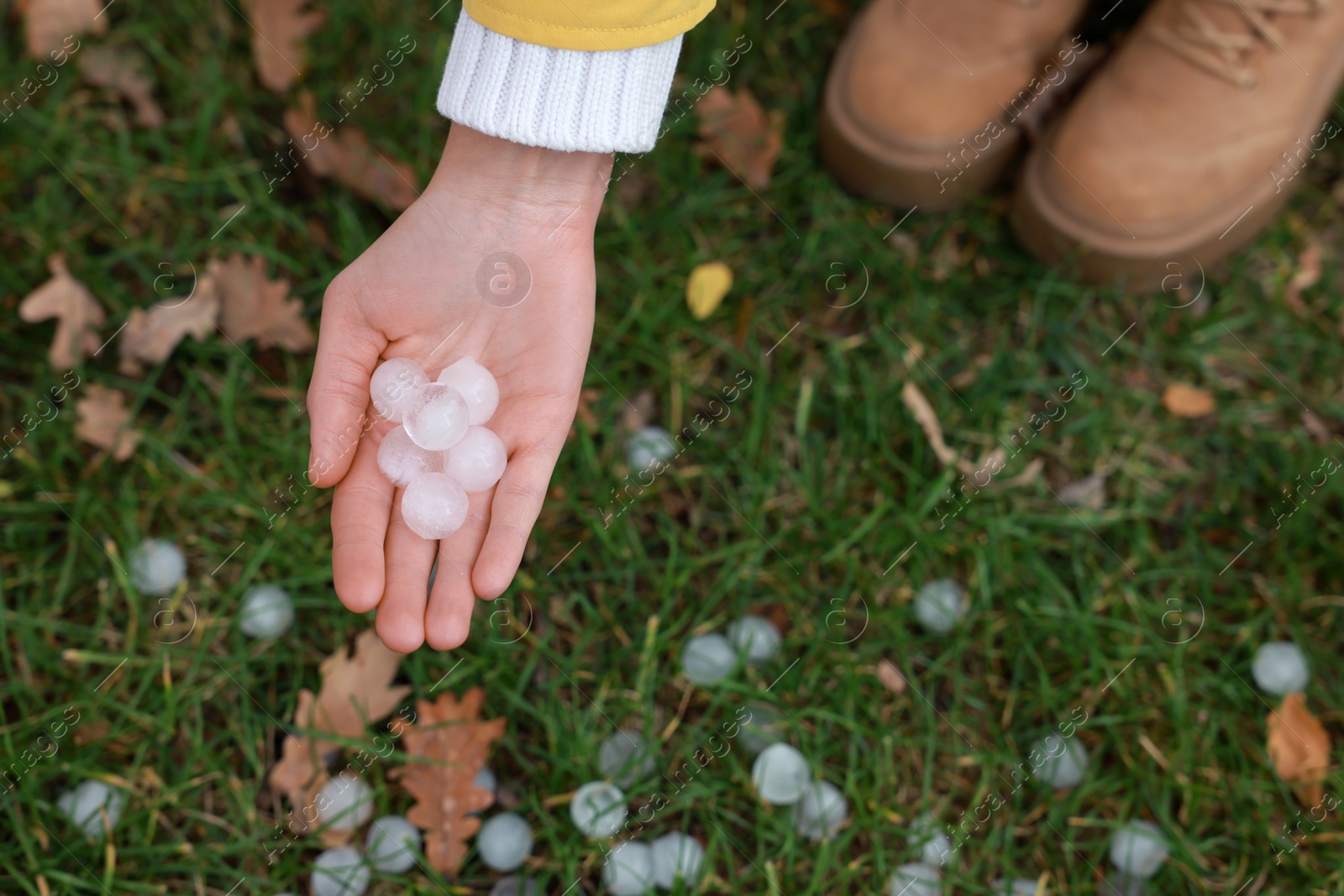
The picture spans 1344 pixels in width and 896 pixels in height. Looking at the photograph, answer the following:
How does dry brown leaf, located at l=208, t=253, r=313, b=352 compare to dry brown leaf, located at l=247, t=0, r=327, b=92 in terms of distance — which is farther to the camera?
dry brown leaf, located at l=247, t=0, r=327, b=92

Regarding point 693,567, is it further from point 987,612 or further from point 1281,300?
point 1281,300

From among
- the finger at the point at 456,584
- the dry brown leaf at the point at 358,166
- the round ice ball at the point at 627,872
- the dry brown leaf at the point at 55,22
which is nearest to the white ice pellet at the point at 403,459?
the finger at the point at 456,584

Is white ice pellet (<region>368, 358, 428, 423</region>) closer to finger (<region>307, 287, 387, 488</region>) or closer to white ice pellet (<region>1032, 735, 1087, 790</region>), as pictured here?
finger (<region>307, 287, 387, 488</region>)

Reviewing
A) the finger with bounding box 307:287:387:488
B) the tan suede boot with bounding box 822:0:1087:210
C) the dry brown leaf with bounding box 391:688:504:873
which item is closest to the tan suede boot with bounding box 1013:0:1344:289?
the tan suede boot with bounding box 822:0:1087:210

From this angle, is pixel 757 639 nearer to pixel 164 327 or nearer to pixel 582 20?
pixel 582 20

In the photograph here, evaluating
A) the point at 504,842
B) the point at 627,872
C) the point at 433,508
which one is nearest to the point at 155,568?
the point at 433,508
